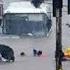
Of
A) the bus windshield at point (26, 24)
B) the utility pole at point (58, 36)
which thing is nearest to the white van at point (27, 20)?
the bus windshield at point (26, 24)

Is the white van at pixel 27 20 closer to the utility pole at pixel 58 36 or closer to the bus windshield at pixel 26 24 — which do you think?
the bus windshield at pixel 26 24

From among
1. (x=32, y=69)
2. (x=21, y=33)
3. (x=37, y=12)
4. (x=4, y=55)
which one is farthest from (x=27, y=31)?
(x=32, y=69)

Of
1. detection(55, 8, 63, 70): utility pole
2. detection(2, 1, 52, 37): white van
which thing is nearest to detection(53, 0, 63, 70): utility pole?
detection(55, 8, 63, 70): utility pole

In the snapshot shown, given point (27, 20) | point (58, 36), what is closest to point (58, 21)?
point (58, 36)

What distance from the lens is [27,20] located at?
70.6 ft

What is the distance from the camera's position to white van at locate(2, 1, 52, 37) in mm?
20406

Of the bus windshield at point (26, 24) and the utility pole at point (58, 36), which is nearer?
the utility pole at point (58, 36)

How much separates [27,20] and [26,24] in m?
0.62

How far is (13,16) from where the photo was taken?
2186 centimetres

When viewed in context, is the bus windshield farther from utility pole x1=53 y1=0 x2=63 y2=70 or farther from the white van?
utility pole x1=53 y1=0 x2=63 y2=70

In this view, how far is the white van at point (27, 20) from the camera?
66.9ft

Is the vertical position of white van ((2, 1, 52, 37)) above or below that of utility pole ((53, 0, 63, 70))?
below

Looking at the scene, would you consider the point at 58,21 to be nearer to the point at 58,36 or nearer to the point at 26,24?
the point at 58,36

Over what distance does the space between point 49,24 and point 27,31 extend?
97cm
